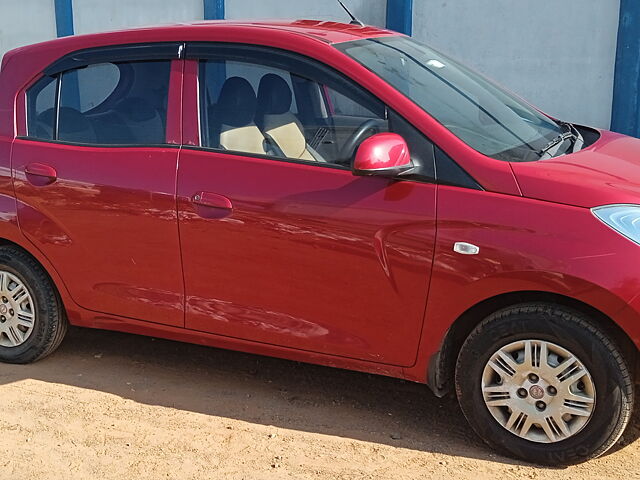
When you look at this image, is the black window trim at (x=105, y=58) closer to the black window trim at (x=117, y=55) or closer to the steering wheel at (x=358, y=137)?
the black window trim at (x=117, y=55)

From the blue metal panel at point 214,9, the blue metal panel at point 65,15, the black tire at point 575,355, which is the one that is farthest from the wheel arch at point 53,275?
the blue metal panel at point 65,15

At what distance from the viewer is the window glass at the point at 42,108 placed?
14.9 ft

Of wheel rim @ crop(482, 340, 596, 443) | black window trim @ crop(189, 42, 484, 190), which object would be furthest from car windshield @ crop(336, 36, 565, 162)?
wheel rim @ crop(482, 340, 596, 443)

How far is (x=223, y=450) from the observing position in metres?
3.73

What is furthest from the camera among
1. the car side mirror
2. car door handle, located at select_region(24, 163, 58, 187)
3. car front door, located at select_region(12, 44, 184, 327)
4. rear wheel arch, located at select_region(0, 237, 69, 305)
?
rear wheel arch, located at select_region(0, 237, 69, 305)

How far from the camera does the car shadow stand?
389 cm

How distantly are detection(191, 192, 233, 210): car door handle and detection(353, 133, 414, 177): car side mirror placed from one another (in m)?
0.69

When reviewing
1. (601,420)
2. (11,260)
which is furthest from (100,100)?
(601,420)

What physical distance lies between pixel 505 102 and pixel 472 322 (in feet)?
4.43

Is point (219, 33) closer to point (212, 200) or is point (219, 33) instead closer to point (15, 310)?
point (212, 200)

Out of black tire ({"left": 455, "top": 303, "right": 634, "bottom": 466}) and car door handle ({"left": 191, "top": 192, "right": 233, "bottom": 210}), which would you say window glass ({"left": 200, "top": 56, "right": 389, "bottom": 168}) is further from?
black tire ({"left": 455, "top": 303, "right": 634, "bottom": 466})

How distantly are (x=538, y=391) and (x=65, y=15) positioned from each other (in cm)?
1046

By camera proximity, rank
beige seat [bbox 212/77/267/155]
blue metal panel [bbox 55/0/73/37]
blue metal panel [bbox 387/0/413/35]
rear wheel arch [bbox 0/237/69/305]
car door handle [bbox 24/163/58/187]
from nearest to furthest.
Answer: beige seat [bbox 212/77/267/155], car door handle [bbox 24/163/58/187], rear wheel arch [bbox 0/237/69/305], blue metal panel [bbox 387/0/413/35], blue metal panel [bbox 55/0/73/37]

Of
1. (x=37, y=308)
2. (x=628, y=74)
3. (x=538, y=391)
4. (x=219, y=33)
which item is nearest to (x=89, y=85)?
(x=219, y=33)
